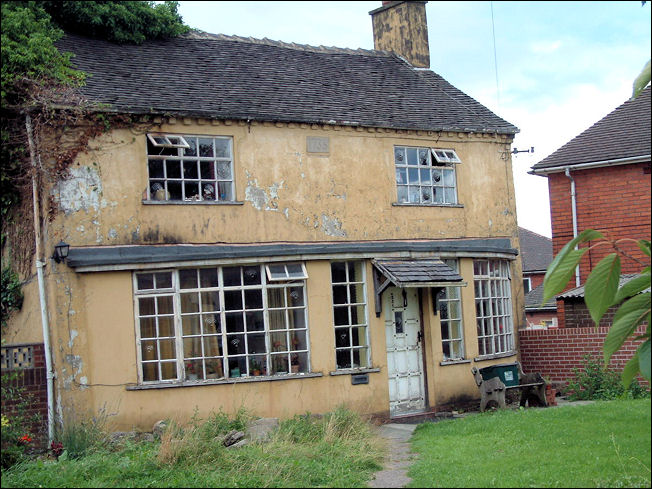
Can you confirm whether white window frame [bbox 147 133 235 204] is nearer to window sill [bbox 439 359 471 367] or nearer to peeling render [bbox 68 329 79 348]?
peeling render [bbox 68 329 79 348]

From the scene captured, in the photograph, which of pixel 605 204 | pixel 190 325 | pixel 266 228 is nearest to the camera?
pixel 190 325

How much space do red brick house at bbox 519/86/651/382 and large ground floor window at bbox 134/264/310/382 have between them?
595 cm

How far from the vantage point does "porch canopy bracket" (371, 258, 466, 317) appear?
14.5m

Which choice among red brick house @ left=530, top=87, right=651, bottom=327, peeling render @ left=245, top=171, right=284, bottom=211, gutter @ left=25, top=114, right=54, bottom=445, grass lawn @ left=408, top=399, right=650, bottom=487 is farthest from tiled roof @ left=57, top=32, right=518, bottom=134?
grass lawn @ left=408, top=399, right=650, bottom=487

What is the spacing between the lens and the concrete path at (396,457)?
30.9 feet

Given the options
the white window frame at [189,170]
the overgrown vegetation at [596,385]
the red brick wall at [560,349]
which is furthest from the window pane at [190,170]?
the overgrown vegetation at [596,385]

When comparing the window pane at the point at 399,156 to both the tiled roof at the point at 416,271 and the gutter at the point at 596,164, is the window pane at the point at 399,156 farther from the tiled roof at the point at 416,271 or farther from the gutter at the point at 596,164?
the gutter at the point at 596,164

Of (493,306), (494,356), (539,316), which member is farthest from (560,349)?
(539,316)

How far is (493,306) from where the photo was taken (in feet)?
55.7

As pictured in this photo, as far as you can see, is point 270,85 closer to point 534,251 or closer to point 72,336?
point 72,336

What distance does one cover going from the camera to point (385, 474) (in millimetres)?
9930

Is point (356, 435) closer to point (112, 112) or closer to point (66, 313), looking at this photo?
point (66, 313)

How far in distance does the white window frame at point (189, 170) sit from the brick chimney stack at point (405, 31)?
737 centimetres

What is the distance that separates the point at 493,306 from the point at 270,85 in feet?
21.9
